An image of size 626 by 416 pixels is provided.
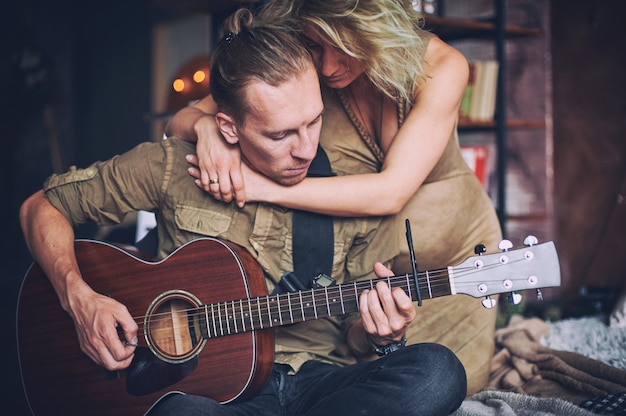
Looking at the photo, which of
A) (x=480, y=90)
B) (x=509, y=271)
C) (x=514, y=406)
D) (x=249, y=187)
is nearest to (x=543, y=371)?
(x=514, y=406)

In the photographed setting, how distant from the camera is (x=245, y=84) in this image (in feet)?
5.48

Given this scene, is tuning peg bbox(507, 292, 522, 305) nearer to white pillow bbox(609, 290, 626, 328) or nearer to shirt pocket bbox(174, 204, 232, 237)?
shirt pocket bbox(174, 204, 232, 237)

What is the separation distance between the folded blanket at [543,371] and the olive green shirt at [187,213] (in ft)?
1.85

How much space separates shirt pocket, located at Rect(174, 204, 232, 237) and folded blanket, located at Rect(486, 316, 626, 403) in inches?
38.3

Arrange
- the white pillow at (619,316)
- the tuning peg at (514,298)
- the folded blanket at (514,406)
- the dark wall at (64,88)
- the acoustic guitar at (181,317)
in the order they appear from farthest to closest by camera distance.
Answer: the dark wall at (64,88) < the white pillow at (619,316) < the folded blanket at (514,406) < the acoustic guitar at (181,317) < the tuning peg at (514,298)

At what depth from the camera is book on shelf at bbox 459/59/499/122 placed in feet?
11.3

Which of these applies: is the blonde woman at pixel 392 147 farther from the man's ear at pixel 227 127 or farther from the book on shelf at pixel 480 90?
the book on shelf at pixel 480 90

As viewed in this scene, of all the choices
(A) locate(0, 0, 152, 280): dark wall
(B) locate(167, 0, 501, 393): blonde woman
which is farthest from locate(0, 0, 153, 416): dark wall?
(B) locate(167, 0, 501, 393): blonde woman

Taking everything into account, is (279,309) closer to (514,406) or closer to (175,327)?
(175,327)

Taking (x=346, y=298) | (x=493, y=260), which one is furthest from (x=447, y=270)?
(x=346, y=298)

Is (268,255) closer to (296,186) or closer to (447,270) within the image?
(296,186)

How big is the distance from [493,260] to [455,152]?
698mm

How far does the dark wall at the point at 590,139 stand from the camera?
137 inches

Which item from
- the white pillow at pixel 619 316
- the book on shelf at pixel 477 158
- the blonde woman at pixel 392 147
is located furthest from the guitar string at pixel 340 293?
the book on shelf at pixel 477 158
